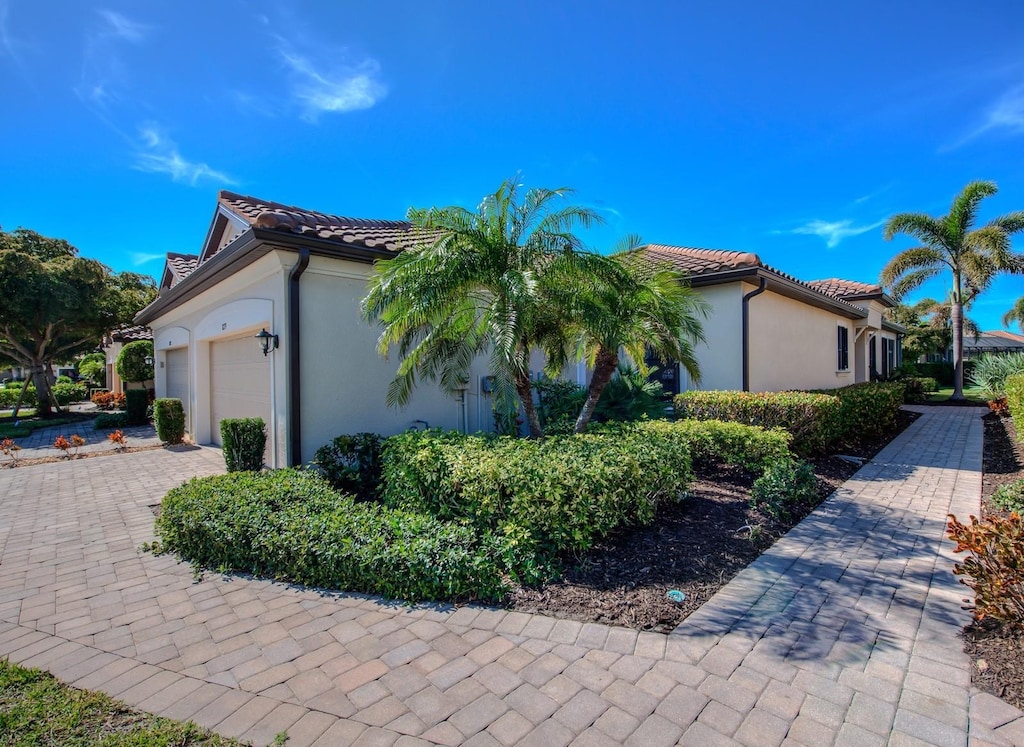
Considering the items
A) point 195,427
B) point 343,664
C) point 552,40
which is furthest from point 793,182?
point 195,427

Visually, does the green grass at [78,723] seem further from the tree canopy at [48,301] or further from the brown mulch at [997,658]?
the tree canopy at [48,301]

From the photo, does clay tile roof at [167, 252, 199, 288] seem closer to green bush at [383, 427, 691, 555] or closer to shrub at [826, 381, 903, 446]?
green bush at [383, 427, 691, 555]

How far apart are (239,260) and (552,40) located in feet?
21.2

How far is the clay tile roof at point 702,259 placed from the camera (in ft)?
32.9

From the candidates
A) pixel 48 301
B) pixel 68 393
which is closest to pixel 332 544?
pixel 48 301

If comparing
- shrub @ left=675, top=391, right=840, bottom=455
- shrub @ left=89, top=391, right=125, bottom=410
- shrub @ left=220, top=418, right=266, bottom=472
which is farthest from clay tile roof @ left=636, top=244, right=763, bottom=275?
shrub @ left=89, top=391, right=125, bottom=410

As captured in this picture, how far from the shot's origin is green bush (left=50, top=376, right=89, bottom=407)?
989 inches

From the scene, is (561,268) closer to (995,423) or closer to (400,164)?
(400,164)

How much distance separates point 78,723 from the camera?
2.52 meters

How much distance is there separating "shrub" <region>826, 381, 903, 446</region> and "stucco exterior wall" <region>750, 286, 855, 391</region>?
146 cm

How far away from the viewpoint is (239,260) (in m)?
7.95

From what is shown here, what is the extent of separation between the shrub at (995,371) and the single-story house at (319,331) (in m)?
8.09

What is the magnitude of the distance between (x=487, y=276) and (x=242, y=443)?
470cm

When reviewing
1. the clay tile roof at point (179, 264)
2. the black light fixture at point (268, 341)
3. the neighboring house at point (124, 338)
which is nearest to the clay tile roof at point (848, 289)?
the black light fixture at point (268, 341)
